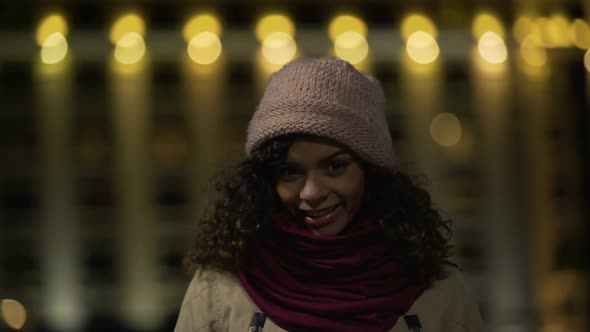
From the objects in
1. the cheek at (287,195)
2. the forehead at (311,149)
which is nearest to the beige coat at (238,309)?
the cheek at (287,195)

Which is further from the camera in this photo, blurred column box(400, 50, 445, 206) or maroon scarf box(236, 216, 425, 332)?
blurred column box(400, 50, 445, 206)

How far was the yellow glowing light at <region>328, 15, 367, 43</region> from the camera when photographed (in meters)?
6.52

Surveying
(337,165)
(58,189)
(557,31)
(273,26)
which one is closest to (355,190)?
(337,165)

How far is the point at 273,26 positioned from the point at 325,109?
4.80 m

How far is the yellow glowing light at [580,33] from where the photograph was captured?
6.17 meters

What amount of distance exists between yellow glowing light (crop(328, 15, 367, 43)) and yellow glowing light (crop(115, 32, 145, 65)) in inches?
57.0

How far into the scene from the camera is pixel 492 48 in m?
6.59

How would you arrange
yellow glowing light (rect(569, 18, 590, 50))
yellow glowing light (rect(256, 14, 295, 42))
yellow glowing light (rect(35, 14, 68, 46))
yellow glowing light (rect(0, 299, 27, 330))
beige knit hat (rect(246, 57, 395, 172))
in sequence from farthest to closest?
1. yellow glowing light (rect(256, 14, 295, 42))
2. yellow glowing light (rect(35, 14, 68, 46))
3. yellow glowing light (rect(569, 18, 590, 50))
4. yellow glowing light (rect(0, 299, 27, 330))
5. beige knit hat (rect(246, 57, 395, 172))

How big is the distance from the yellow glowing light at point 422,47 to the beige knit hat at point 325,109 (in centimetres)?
489

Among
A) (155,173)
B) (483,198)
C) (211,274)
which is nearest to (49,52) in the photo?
(155,173)

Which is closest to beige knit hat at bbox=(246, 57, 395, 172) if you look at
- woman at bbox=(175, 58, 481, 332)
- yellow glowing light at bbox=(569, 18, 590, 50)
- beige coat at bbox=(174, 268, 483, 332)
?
woman at bbox=(175, 58, 481, 332)

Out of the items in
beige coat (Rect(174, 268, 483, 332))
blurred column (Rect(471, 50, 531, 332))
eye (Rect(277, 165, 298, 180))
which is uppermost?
eye (Rect(277, 165, 298, 180))

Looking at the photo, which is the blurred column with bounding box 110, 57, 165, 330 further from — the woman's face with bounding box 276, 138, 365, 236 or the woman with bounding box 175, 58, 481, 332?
the woman's face with bounding box 276, 138, 365, 236

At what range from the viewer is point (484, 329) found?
6.39ft
